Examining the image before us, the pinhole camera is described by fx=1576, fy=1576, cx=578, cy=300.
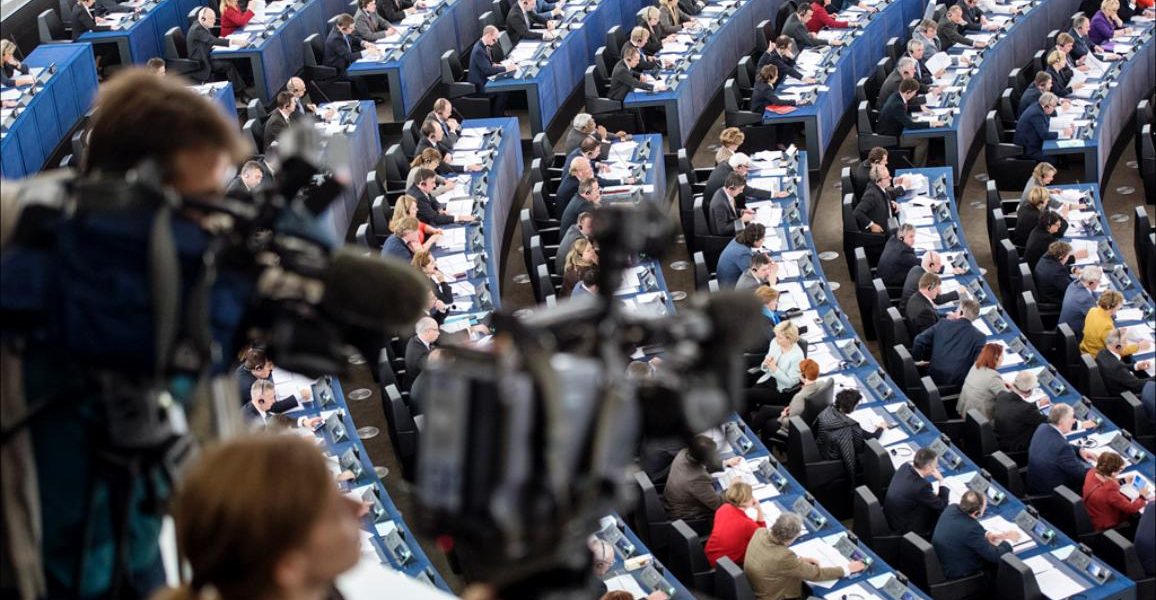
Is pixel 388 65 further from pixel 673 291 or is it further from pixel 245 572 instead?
pixel 245 572

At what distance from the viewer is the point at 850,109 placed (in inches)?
591

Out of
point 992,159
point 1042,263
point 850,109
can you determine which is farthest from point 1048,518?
point 850,109

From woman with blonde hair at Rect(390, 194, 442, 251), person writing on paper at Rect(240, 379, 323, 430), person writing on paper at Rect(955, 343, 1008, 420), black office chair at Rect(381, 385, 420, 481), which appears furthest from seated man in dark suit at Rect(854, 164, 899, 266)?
person writing on paper at Rect(240, 379, 323, 430)

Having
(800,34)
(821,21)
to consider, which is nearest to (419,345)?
(800,34)

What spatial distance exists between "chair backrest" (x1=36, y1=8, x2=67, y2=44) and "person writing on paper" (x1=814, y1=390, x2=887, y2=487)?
8.73 m

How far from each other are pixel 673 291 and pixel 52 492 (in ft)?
33.9

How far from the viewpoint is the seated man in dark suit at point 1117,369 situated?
982 cm

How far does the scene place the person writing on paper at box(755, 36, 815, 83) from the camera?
1437 cm

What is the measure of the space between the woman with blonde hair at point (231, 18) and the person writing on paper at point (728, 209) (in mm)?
5482

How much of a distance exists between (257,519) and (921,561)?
651 centimetres

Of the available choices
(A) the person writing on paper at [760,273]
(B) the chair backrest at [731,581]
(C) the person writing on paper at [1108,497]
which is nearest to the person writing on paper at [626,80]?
(A) the person writing on paper at [760,273]

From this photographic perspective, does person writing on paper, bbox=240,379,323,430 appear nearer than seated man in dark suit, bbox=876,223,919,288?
Yes

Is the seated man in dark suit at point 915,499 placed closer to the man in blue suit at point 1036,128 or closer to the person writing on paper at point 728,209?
the person writing on paper at point 728,209

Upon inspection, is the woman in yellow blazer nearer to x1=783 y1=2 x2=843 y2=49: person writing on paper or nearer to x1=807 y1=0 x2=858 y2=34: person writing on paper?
x1=783 y1=2 x2=843 y2=49: person writing on paper
